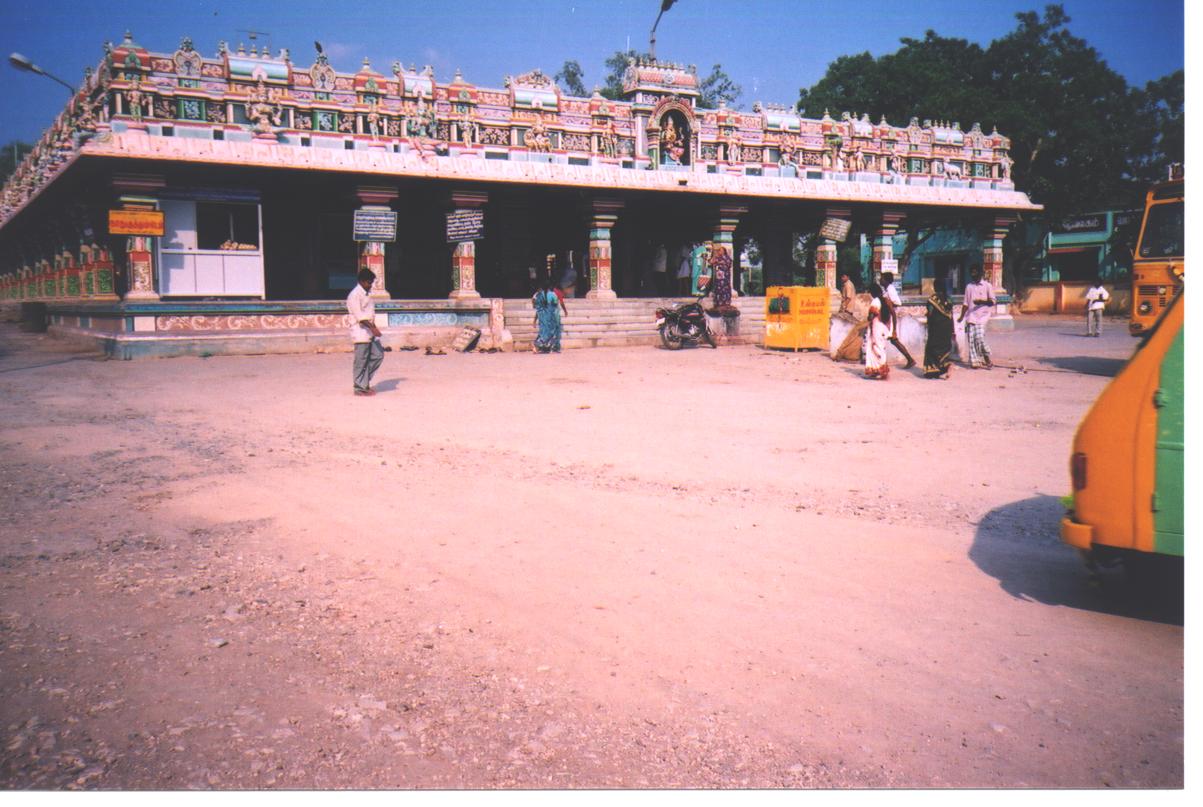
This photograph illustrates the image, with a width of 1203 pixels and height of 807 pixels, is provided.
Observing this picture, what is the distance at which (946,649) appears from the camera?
3182 millimetres

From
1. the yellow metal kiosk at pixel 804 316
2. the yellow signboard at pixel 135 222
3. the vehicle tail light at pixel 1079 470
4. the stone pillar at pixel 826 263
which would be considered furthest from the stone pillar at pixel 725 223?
the vehicle tail light at pixel 1079 470

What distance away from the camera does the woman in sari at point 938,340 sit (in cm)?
1153

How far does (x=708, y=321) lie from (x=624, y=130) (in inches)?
280

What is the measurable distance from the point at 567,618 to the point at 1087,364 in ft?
42.1

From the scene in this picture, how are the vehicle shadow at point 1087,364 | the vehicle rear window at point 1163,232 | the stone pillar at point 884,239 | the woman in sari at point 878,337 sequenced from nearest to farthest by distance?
the woman in sari at point 878,337, the vehicle rear window at point 1163,232, the vehicle shadow at point 1087,364, the stone pillar at point 884,239

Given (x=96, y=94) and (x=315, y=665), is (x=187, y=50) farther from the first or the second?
(x=315, y=665)

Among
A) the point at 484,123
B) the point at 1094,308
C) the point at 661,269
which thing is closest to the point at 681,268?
the point at 661,269

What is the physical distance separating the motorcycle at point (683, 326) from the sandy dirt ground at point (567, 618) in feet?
34.1

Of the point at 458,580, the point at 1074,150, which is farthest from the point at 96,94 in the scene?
the point at 1074,150

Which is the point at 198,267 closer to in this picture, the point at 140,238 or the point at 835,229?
the point at 140,238

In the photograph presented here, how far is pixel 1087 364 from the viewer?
13.6 meters

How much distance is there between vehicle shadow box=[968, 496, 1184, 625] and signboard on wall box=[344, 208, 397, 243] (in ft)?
51.2

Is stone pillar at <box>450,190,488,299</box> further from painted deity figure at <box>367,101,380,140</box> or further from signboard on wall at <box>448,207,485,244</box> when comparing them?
painted deity figure at <box>367,101,380,140</box>

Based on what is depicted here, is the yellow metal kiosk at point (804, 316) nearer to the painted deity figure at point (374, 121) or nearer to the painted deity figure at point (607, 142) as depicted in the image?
the painted deity figure at point (607, 142)
